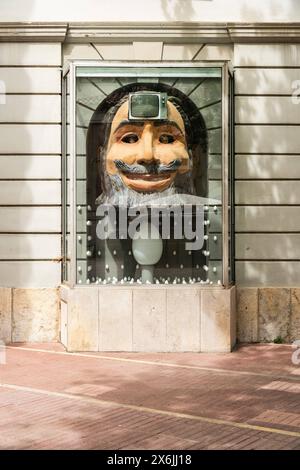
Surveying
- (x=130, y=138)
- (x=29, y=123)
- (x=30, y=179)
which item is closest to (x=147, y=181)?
(x=130, y=138)

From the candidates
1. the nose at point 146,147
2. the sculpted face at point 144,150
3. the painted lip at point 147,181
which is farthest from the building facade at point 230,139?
the nose at point 146,147

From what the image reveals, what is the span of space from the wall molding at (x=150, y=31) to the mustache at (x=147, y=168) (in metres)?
2.43

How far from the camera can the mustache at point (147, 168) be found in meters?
12.3

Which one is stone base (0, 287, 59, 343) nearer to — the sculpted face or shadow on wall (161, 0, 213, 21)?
the sculpted face

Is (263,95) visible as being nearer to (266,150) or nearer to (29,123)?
(266,150)

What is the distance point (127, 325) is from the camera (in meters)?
12.1

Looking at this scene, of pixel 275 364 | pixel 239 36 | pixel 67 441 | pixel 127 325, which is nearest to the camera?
pixel 67 441

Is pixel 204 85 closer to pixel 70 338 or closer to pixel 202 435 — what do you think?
pixel 70 338

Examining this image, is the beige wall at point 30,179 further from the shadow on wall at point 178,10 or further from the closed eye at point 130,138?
the shadow on wall at point 178,10

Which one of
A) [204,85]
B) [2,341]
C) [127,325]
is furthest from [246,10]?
[2,341]

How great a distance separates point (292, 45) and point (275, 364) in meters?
5.75

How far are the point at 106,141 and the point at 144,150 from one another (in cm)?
81

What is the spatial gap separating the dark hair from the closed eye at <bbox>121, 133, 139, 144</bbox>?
370 millimetres

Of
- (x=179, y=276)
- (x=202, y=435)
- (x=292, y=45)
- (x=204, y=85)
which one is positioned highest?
(x=292, y=45)
